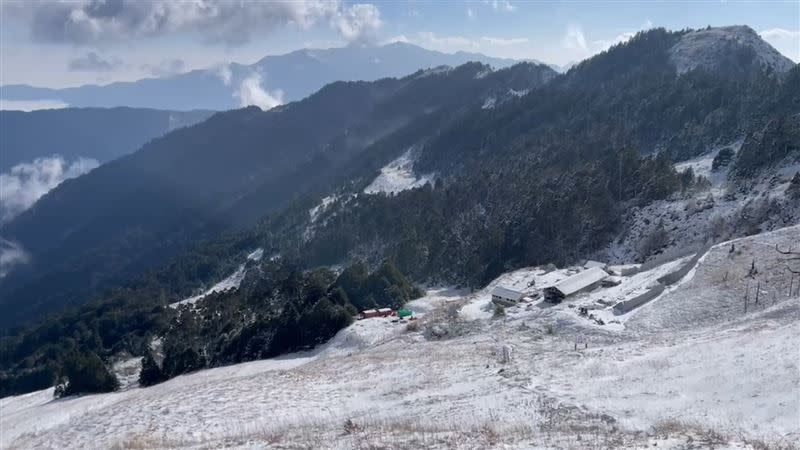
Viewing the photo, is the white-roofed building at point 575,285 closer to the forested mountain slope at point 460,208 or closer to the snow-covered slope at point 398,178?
the forested mountain slope at point 460,208

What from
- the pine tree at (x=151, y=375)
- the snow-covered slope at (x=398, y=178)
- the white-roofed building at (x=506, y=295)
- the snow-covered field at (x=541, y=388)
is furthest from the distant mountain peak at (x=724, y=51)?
the pine tree at (x=151, y=375)

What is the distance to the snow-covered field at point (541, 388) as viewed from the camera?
17016 millimetres

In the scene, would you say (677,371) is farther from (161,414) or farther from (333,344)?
(333,344)

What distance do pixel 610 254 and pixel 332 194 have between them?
103608 mm

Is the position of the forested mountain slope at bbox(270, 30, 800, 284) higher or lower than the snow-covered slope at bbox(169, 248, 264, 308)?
higher

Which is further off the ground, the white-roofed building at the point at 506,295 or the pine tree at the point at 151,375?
the white-roofed building at the point at 506,295

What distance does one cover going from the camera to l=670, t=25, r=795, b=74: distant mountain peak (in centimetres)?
12951

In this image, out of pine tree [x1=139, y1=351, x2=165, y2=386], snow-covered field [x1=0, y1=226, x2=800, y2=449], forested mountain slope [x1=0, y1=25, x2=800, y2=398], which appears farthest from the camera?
forested mountain slope [x1=0, y1=25, x2=800, y2=398]

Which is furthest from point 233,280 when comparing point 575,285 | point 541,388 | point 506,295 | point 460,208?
point 541,388

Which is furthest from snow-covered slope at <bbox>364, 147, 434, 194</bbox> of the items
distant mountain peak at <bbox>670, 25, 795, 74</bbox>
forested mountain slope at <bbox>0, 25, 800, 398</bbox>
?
Result: distant mountain peak at <bbox>670, 25, 795, 74</bbox>

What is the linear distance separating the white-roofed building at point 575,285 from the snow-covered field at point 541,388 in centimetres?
137

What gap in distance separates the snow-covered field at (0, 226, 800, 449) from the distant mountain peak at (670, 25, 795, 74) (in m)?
110

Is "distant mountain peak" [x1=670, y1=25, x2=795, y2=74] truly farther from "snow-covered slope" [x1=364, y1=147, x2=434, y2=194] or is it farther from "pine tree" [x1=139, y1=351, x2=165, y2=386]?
"pine tree" [x1=139, y1=351, x2=165, y2=386]

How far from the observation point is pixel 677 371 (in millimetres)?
21578
